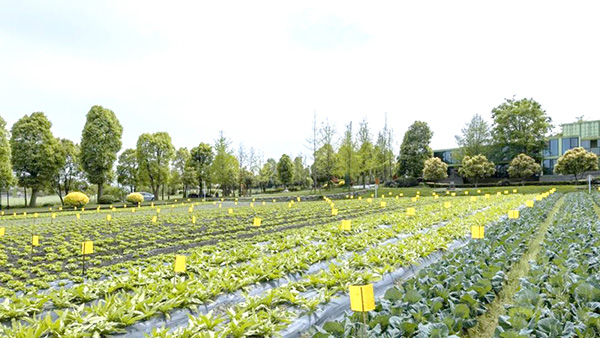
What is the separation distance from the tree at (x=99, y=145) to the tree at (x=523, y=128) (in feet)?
139

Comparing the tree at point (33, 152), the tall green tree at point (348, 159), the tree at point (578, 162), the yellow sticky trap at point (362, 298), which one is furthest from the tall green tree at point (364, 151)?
the yellow sticky trap at point (362, 298)

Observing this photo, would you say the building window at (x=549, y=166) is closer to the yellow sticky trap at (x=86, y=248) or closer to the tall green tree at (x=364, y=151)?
the tall green tree at (x=364, y=151)

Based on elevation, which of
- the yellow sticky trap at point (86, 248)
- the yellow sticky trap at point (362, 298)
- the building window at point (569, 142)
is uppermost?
the building window at point (569, 142)

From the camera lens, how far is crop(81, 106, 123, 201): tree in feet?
103

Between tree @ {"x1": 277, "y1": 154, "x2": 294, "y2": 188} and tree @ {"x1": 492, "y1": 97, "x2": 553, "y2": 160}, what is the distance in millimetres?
26619

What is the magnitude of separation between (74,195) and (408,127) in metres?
38.3

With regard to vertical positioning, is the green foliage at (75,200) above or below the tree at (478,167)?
below

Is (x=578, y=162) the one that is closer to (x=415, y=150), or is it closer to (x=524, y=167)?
(x=524, y=167)

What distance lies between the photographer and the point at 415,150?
45688 millimetres

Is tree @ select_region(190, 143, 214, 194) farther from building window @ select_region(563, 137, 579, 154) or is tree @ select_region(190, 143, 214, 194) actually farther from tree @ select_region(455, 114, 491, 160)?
building window @ select_region(563, 137, 579, 154)

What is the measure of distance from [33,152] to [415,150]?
39879mm

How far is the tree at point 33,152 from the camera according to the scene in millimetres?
29609

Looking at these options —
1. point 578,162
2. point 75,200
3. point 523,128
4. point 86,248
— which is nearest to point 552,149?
point 523,128

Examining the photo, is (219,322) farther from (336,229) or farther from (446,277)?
(336,229)
